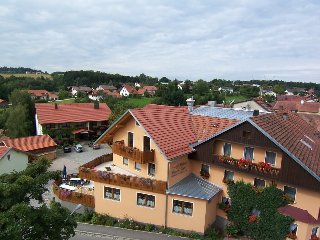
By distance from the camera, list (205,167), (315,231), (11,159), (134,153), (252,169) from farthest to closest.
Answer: (11,159)
(205,167)
(134,153)
(252,169)
(315,231)

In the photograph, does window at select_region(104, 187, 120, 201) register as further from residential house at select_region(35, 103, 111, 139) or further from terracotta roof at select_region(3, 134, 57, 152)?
residential house at select_region(35, 103, 111, 139)

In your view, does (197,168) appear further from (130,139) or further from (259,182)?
(130,139)

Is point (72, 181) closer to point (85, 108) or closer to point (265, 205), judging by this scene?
point (265, 205)

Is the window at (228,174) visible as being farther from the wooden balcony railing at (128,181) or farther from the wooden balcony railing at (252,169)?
the wooden balcony railing at (128,181)

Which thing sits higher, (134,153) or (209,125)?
(209,125)

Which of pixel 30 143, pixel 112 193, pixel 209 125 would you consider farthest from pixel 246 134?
pixel 30 143

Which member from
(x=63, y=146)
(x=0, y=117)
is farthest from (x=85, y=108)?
(x=0, y=117)

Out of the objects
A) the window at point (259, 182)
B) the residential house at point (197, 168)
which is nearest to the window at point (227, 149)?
the residential house at point (197, 168)
